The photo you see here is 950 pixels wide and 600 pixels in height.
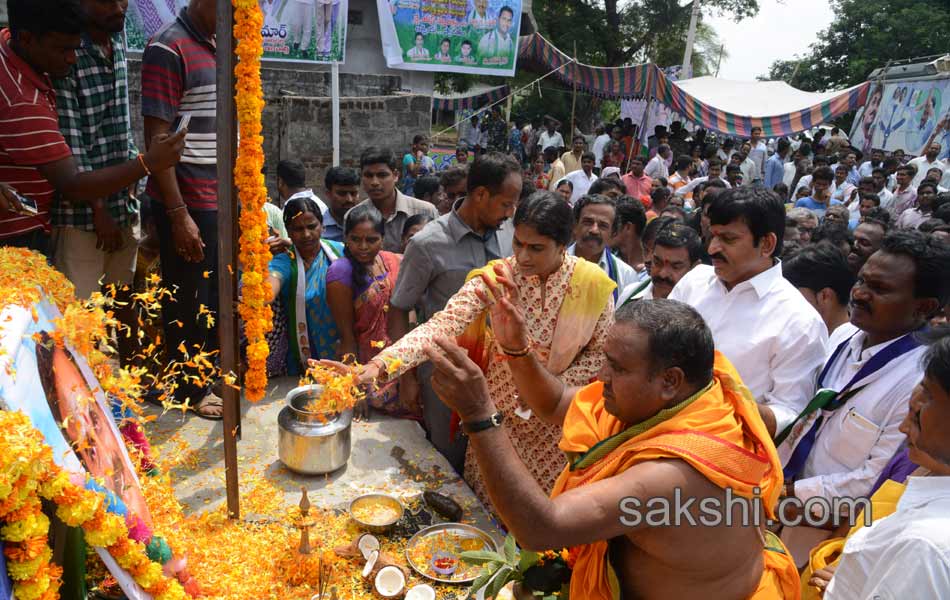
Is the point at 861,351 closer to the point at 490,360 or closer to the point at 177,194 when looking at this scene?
the point at 490,360

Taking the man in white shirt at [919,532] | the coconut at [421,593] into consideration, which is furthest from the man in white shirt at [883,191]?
the coconut at [421,593]

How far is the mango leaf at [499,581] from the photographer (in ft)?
7.45

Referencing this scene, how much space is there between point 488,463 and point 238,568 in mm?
1379

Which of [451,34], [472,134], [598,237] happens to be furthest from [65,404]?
[472,134]

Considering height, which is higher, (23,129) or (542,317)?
(23,129)

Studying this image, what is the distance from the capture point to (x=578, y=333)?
3100mm

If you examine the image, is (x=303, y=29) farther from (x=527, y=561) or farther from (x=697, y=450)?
(x=697, y=450)

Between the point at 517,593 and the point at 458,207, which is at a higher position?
the point at 458,207

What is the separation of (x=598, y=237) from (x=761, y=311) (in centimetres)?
175

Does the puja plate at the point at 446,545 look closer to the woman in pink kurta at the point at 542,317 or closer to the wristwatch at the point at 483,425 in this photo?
the woman in pink kurta at the point at 542,317

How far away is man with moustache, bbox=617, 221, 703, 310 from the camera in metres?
3.87

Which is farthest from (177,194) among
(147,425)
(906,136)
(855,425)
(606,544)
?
(906,136)

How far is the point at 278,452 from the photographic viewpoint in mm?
3453

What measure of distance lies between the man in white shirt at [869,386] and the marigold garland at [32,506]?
264 cm
